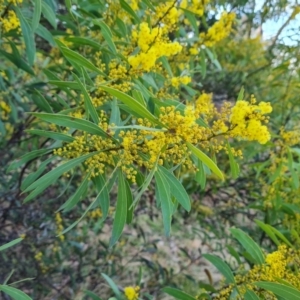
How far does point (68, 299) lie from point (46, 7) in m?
1.76

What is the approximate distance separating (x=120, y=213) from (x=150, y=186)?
1.49m

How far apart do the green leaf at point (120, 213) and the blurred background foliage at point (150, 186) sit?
683mm

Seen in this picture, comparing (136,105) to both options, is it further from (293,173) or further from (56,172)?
(293,173)

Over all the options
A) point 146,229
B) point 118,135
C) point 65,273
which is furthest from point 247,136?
point 146,229

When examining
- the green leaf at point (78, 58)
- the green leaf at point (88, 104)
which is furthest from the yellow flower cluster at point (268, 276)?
the green leaf at point (78, 58)

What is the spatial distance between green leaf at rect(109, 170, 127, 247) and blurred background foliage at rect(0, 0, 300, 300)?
683 millimetres

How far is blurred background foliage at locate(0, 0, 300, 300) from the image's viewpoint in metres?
2.50

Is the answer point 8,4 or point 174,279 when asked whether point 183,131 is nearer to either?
point 8,4

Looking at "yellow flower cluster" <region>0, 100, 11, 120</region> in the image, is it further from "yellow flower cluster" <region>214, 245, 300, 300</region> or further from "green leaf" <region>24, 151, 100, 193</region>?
"yellow flower cluster" <region>214, 245, 300, 300</region>

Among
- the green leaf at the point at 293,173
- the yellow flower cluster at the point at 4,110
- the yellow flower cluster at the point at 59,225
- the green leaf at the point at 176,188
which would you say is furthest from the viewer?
the yellow flower cluster at the point at 59,225

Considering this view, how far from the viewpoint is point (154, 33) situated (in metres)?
1.55

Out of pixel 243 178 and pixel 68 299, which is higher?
pixel 243 178

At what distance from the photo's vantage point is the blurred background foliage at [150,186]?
250cm

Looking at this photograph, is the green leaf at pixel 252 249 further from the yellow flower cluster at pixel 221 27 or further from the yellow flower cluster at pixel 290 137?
the yellow flower cluster at pixel 221 27
